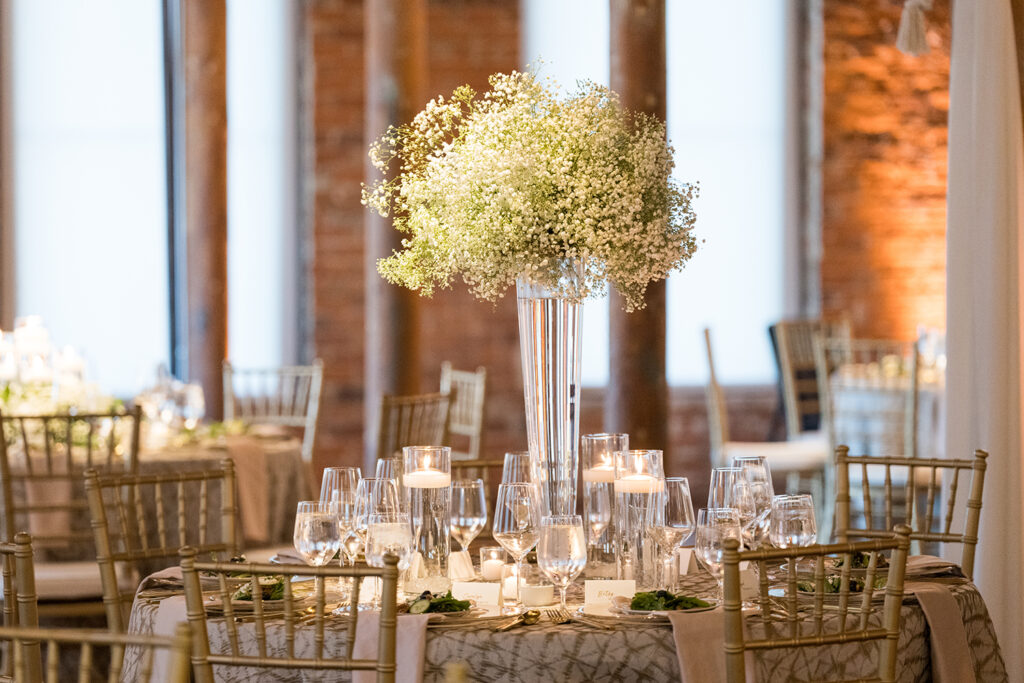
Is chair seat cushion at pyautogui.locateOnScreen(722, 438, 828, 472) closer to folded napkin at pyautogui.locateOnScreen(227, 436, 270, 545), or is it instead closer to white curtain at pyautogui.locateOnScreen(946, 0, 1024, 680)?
folded napkin at pyautogui.locateOnScreen(227, 436, 270, 545)

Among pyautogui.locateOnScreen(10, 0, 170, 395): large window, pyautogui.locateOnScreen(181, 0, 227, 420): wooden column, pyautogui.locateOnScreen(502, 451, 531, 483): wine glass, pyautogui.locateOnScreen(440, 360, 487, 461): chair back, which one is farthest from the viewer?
pyautogui.locateOnScreen(10, 0, 170, 395): large window

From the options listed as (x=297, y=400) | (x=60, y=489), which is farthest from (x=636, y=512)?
(x=297, y=400)

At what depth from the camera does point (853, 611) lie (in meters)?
2.17

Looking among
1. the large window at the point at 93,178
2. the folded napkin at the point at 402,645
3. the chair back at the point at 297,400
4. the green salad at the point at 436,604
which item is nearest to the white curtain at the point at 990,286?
the green salad at the point at 436,604

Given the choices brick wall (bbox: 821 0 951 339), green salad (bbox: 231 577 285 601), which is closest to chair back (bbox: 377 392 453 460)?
green salad (bbox: 231 577 285 601)

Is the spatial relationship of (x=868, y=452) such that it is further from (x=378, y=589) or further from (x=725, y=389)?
(x=378, y=589)

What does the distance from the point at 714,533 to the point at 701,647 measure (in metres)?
0.24

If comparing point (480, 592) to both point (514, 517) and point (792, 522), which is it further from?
point (792, 522)

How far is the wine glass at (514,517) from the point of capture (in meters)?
2.32

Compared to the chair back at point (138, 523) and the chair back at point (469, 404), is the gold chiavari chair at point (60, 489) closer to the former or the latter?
the chair back at point (138, 523)

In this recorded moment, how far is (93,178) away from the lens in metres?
7.34

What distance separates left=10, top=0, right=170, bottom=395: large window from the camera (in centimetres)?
720

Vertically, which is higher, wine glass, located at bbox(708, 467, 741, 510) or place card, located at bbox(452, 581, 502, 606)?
wine glass, located at bbox(708, 467, 741, 510)

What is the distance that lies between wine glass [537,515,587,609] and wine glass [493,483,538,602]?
0.14 m
